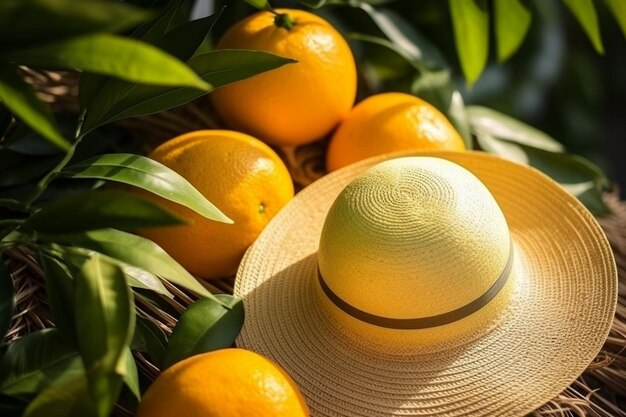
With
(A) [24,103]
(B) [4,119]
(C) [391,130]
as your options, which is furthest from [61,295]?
(C) [391,130]

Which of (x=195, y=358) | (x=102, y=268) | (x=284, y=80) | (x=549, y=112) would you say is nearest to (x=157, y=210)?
(x=102, y=268)

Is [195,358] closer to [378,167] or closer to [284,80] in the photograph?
[378,167]

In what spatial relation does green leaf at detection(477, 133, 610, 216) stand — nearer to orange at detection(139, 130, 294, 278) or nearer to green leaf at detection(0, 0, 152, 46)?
orange at detection(139, 130, 294, 278)

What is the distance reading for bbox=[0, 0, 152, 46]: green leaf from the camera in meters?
0.41

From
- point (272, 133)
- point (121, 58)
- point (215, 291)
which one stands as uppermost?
point (121, 58)

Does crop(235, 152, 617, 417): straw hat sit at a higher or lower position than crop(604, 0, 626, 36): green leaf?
lower

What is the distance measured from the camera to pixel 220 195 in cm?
76

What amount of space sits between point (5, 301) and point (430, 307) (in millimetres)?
341

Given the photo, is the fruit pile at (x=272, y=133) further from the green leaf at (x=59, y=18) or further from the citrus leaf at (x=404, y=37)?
the green leaf at (x=59, y=18)

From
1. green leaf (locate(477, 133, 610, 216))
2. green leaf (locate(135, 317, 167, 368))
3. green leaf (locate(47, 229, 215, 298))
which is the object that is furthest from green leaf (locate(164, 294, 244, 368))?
green leaf (locate(477, 133, 610, 216))

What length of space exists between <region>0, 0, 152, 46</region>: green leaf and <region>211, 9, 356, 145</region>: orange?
39cm

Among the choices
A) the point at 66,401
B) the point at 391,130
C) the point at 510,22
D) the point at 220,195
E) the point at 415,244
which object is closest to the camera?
the point at 66,401

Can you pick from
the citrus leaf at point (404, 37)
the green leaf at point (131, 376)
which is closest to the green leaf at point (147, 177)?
the green leaf at point (131, 376)

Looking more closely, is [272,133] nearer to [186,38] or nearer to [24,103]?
[186,38]
